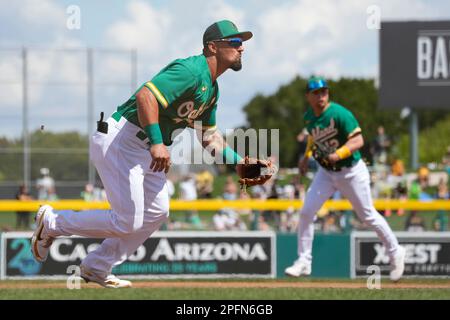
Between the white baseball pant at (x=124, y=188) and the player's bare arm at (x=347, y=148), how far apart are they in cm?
309

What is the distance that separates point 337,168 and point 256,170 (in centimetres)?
299

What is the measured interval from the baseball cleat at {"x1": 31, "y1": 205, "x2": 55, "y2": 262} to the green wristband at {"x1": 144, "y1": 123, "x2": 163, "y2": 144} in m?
1.49

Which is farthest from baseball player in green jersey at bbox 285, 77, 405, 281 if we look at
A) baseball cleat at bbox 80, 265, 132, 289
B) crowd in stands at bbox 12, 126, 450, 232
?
baseball cleat at bbox 80, 265, 132, 289

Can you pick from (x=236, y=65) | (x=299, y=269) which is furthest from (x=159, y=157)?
(x=299, y=269)

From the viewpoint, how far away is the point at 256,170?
7.52m

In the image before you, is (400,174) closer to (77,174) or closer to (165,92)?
(77,174)

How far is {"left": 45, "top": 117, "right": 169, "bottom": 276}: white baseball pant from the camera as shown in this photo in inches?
279

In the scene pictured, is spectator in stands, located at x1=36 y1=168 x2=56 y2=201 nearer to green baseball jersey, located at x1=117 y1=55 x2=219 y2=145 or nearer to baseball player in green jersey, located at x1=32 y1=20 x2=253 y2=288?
baseball player in green jersey, located at x1=32 y1=20 x2=253 y2=288

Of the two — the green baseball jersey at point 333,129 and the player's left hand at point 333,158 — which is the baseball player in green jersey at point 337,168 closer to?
the green baseball jersey at point 333,129

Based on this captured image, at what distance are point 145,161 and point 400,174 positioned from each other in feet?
58.4

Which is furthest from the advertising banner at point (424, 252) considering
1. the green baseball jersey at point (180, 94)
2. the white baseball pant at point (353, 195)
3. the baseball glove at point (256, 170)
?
the green baseball jersey at point (180, 94)

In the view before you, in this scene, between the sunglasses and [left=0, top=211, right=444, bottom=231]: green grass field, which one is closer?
the sunglasses

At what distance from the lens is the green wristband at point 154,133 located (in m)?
6.61

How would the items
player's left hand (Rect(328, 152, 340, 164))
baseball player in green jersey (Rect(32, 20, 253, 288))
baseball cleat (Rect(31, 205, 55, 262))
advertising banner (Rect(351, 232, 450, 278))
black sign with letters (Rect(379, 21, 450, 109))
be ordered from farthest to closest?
black sign with letters (Rect(379, 21, 450, 109)), advertising banner (Rect(351, 232, 450, 278)), player's left hand (Rect(328, 152, 340, 164)), baseball cleat (Rect(31, 205, 55, 262)), baseball player in green jersey (Rect(32, 20, 253, 288))
